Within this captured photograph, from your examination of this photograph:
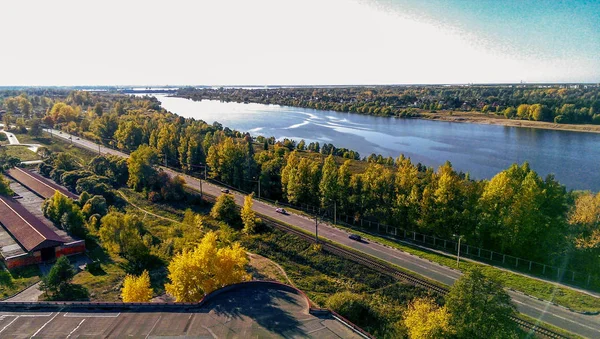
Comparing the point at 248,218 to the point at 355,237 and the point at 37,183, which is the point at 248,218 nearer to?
the point at 355,237

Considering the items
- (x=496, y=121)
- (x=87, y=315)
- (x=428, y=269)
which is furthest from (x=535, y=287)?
(x=496, y=121)

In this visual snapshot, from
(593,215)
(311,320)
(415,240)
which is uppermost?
(593,215)

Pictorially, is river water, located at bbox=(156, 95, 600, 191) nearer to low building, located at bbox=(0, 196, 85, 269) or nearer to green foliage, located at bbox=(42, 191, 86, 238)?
green foliage, located at bbox=(42, 191, 86, 238)

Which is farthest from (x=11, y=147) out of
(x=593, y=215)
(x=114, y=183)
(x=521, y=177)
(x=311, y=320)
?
(x=593, y=215)

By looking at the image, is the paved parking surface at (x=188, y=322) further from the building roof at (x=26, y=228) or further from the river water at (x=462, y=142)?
the river water at (x=462, y=142)

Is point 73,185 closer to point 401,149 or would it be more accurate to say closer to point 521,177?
point 521,177

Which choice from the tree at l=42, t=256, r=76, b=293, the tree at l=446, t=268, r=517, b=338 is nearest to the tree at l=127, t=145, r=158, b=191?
the tree at l=42, t=256, r=76, b=293
